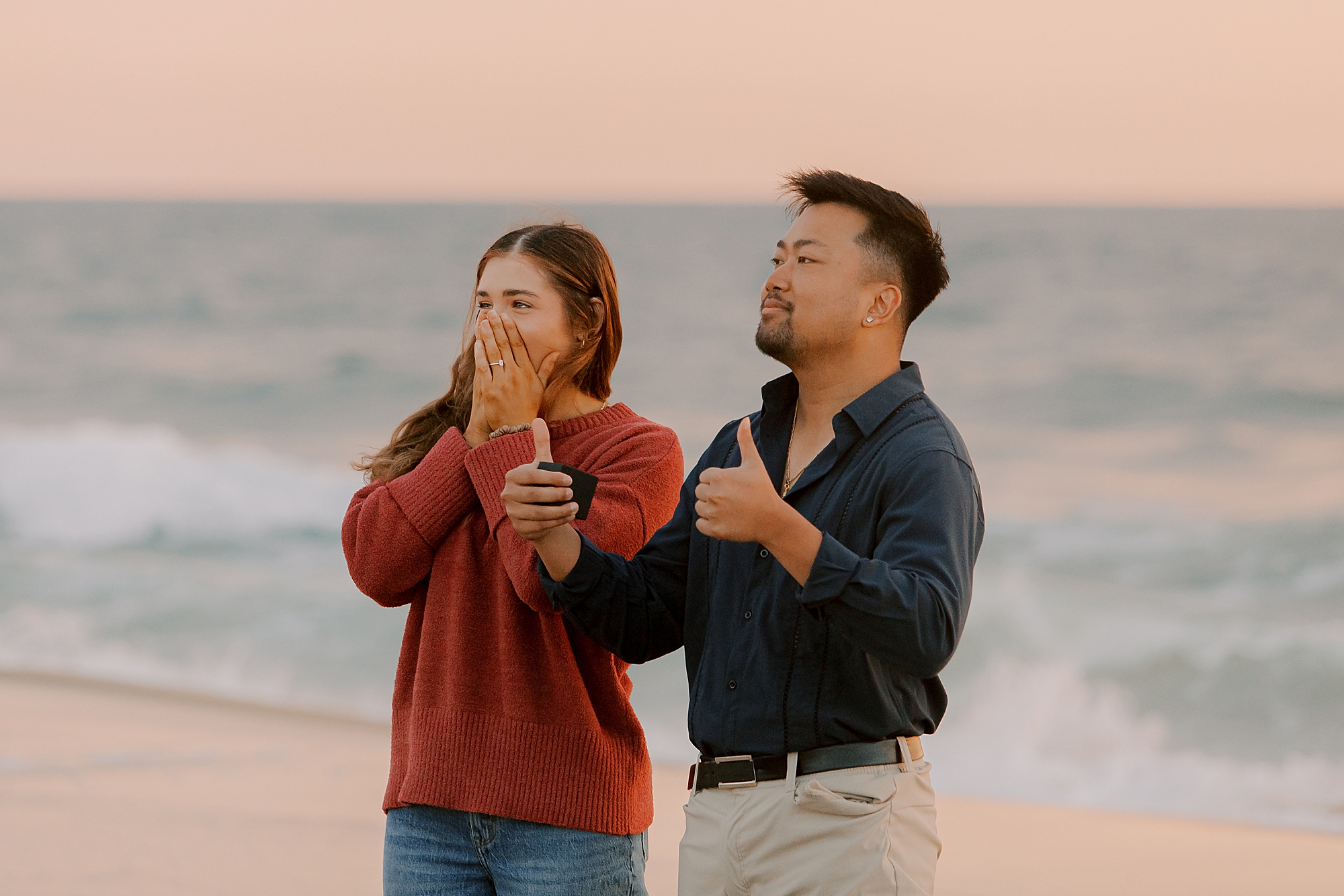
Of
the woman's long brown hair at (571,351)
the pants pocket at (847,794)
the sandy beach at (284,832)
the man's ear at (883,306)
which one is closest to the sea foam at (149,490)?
the sandy beach at (284,832)

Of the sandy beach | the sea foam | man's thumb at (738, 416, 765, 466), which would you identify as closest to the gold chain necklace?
man's thumb at (738, 416, 765, 466)

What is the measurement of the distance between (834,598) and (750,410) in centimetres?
1197

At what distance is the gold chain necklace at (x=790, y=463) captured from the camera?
7.57 feet

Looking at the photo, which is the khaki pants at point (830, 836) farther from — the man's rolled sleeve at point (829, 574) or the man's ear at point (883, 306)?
the man's ear at point (883, 306)

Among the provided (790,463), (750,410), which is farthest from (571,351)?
(750,410)

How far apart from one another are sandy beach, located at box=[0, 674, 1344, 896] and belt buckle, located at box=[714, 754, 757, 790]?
102 inches

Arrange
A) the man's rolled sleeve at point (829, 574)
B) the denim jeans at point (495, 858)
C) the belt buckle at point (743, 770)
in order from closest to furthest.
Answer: the man's rolled sleeve at point (829, 574) < the belt buckle at point (743, 770) < the denim jeans at point (495, 858)

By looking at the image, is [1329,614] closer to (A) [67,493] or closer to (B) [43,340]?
(A) [67,493]

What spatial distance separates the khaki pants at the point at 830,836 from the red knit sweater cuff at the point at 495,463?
621 millimetres

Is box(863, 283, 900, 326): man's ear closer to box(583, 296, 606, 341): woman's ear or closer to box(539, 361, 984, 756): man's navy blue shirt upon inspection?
box(539, 361, 984, 756): man's navy blue shirt

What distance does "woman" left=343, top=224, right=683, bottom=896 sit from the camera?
2.29 meters

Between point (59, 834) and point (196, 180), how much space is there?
20279 millimetres

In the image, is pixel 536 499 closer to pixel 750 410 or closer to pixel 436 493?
pixel 436 493

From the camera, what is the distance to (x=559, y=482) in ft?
7.17
